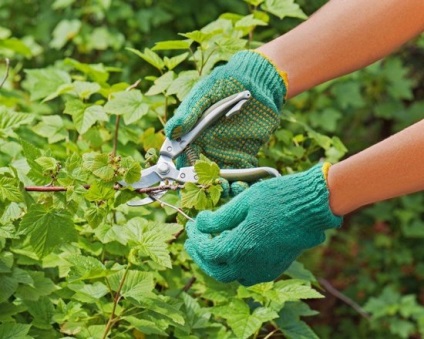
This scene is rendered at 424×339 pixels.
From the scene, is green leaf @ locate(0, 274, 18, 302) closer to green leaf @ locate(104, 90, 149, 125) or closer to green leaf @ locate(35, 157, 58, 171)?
green leaf @ locate(35, 157, 58, 171)

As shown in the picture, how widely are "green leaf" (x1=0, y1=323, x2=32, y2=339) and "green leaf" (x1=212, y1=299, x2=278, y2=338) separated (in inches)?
18.0

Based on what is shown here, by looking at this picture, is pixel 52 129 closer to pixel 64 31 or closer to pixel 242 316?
pixel 242 316

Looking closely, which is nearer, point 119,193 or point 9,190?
point 9,190

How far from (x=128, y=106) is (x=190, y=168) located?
448 millimetres

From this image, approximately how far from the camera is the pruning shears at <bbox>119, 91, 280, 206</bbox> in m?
2.45

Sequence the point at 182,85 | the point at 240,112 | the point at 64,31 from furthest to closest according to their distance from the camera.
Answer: the point at 64,31 → the point at 182,85 → the point at 240,112

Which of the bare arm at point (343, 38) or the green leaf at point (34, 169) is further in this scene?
the bare arm at point (343, 38)

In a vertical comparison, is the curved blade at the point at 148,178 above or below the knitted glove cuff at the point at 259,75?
below

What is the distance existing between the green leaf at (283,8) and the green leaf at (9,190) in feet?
3.63

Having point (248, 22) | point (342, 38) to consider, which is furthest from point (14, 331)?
point (248, 22)

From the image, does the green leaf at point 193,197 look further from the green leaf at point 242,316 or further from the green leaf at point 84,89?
the green leaf at point 84,89

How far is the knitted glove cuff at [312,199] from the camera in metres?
2.19

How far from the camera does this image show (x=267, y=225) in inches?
87.3

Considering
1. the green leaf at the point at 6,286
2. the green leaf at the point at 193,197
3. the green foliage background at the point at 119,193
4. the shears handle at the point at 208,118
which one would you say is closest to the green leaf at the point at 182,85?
the green foliage background at the point at 119,193
